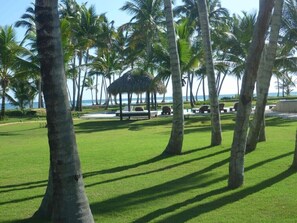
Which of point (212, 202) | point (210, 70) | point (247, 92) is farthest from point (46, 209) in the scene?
point (210, 70)

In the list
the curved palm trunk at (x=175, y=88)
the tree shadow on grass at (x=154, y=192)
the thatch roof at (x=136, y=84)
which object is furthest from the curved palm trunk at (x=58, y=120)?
the thatch roof at (x=136, y=84)

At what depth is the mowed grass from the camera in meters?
6.23

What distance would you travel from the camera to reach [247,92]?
738 centimetres

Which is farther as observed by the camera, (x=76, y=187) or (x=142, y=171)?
(x=142, y=171)

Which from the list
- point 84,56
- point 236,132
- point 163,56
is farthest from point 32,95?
point 236,132

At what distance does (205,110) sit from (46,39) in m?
28.7

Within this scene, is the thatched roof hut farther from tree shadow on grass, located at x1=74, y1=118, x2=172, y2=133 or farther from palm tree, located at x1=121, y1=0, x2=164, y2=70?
palm tree, located at x1=121, y1=0, x2=164, y2=70

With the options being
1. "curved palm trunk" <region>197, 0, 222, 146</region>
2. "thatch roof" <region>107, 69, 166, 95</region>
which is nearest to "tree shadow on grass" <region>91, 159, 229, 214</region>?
"curved palm trunk" <region>197, 0, 222, 146</region>

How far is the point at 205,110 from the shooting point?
32.5 m

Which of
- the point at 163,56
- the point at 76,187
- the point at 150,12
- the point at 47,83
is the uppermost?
the point at 150,12

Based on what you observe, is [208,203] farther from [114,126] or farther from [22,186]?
[114,126]

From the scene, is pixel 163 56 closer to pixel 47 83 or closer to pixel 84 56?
pixel 84 56

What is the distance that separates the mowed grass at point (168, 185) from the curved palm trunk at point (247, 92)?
0.36 meters

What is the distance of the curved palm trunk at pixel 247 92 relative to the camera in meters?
7.17
